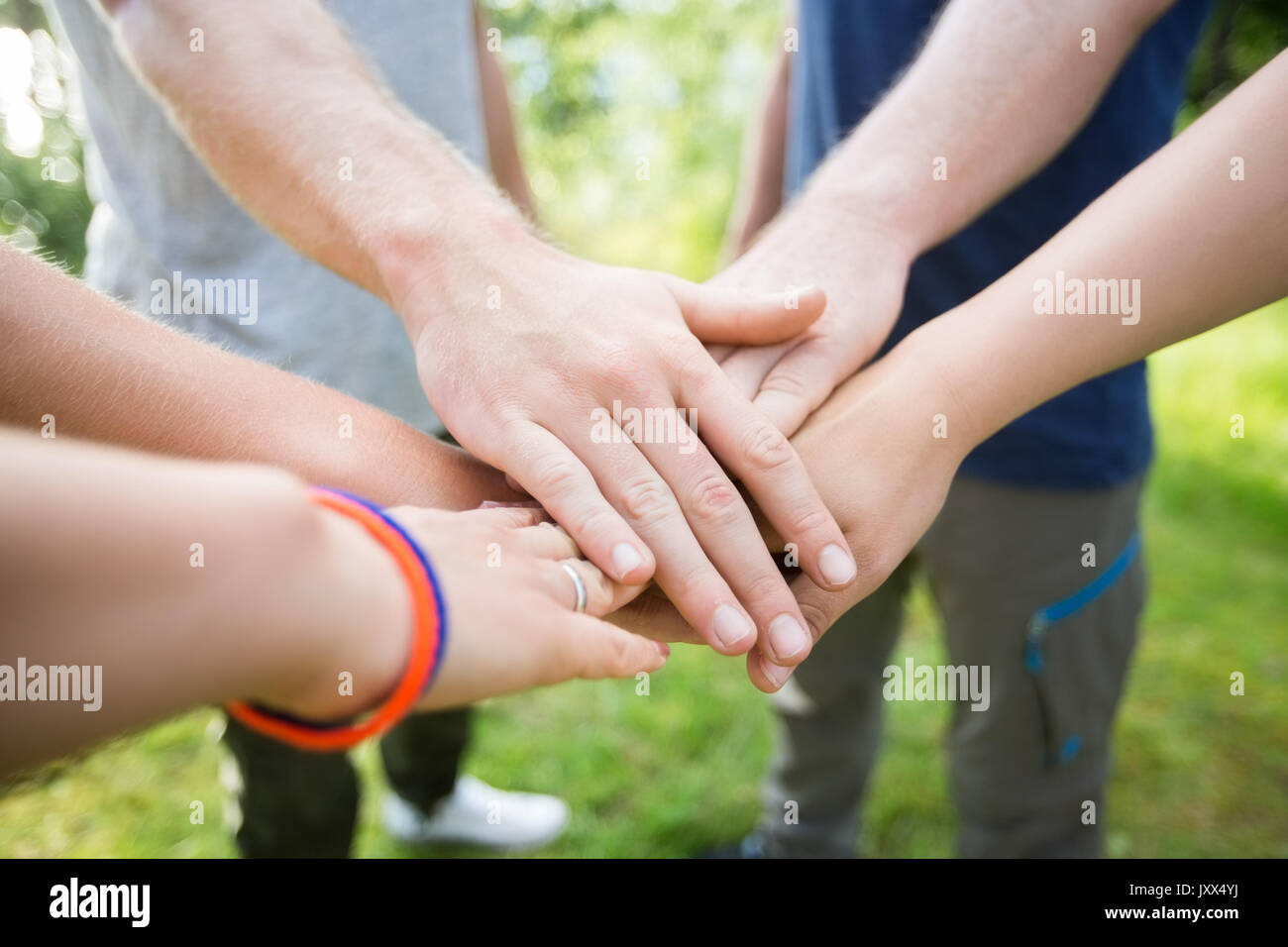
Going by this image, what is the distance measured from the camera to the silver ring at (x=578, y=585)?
1025 mm

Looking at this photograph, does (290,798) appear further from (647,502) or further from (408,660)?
(408,660)

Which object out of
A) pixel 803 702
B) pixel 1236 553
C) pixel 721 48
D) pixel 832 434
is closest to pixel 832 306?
pixel 832 434

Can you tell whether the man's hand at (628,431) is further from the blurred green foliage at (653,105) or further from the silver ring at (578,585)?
the blurred green foliage at (653,105)

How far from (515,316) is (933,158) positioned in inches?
30.4

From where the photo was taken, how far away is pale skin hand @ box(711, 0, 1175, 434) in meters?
1.39

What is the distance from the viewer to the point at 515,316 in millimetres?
1258

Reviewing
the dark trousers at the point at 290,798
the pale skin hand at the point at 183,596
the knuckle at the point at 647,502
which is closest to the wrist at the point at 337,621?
the pale skin hand at the point at 183,596

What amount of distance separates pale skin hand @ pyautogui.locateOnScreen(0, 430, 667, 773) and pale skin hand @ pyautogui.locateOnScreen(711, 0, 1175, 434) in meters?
0.83

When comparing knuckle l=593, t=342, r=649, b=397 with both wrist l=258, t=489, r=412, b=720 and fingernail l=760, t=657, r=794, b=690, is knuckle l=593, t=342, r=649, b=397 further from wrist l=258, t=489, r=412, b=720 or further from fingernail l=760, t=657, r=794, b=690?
wrist l=258, t=489, r=412, b=720

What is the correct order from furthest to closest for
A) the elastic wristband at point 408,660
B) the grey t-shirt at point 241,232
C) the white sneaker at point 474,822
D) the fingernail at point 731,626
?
1. the white sneaker at point 474,822
2. the grey t-shirt at point 241,232
3. the fingernail at point 731,626
4. the elastic wristband at point 408,660

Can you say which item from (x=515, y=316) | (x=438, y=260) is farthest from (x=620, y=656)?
(x=438, y=260)

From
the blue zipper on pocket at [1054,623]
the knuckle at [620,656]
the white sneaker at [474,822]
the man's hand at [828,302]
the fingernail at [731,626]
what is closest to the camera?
the knuckle at [620,656]

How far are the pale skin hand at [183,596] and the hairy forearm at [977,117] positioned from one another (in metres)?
1.09
